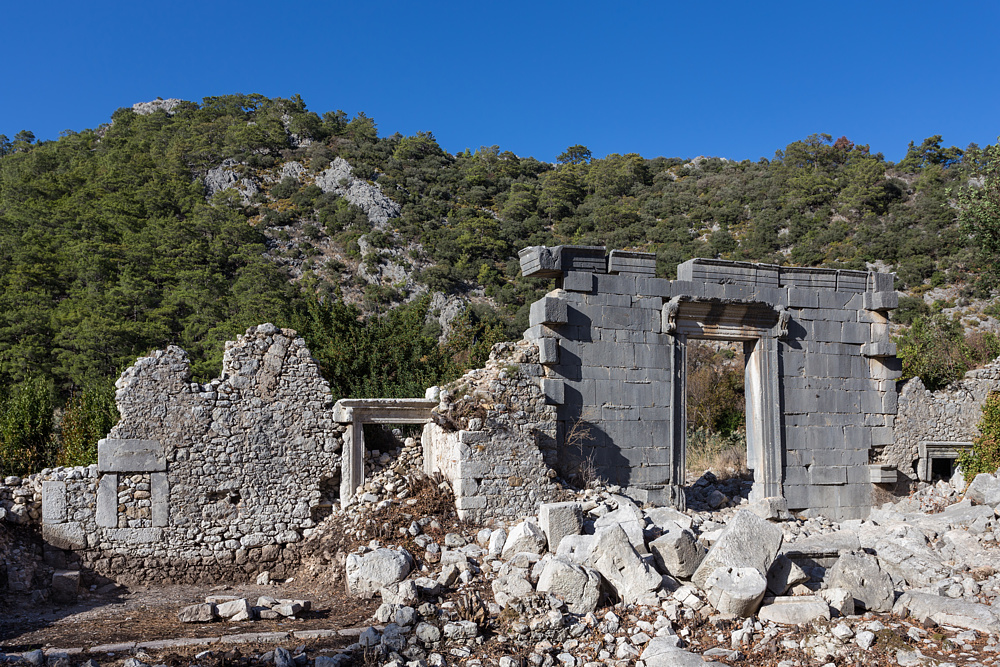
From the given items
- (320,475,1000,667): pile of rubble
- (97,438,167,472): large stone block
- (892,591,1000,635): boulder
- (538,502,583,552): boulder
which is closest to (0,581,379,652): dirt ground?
(320,475,1000,667): pile of rubble

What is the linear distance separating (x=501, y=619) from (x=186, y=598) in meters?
4.25

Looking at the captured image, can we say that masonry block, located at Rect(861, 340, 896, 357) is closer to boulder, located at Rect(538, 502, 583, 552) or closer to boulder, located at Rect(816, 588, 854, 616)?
boulder, located at Rect(816, 588, 854, 616)

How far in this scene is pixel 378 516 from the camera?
938 cm

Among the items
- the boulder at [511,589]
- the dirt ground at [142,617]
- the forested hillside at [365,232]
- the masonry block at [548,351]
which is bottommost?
the dirt ground at [142,617]

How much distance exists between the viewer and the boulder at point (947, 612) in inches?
258

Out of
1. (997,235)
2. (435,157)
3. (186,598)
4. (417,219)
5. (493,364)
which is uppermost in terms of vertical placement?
(435,157)

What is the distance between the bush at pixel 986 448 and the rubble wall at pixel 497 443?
7.73 m

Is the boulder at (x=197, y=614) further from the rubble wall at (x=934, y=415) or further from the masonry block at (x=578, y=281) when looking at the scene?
the rubble wall at (x=934, y=415)

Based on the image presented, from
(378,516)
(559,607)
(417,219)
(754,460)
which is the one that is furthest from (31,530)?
(417,219)

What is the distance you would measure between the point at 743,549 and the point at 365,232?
3408cm

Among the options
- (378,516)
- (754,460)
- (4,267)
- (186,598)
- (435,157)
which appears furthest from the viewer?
(435,157)

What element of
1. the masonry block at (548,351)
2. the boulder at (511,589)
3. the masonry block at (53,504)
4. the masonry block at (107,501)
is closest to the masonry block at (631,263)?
the masonry block at (548,351)

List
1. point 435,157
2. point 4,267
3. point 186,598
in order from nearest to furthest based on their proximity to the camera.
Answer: point 186,598 < point 4,267 < point 435,157

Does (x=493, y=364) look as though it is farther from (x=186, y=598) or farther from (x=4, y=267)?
(x=4, y=267)
